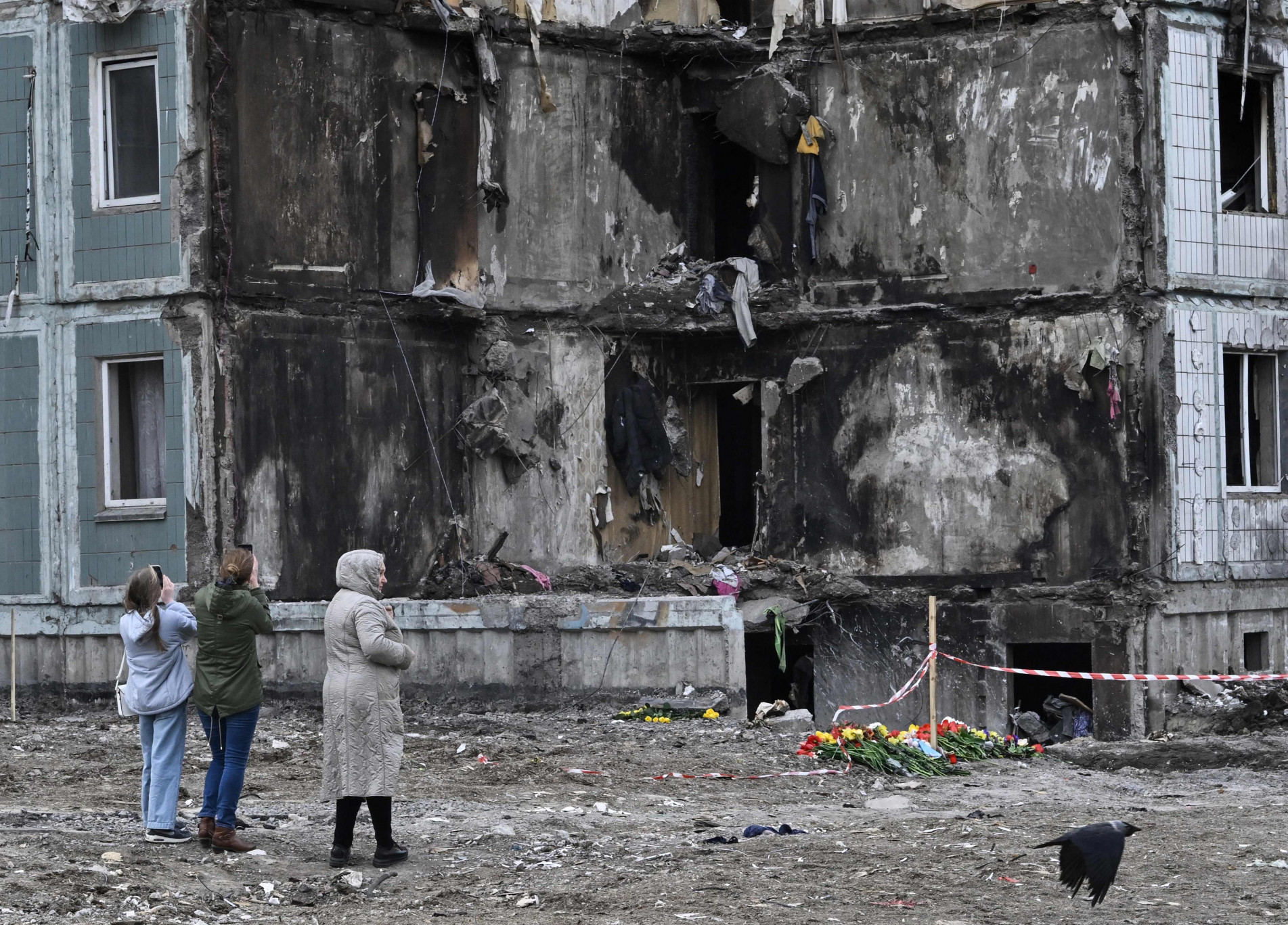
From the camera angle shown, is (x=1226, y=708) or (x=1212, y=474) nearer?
(x=1226, y=708)

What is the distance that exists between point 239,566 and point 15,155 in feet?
33.2

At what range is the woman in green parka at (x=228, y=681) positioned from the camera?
1011 centimetres

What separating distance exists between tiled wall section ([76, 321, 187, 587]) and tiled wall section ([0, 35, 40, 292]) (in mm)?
1088

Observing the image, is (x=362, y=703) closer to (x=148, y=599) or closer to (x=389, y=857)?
(x=389, y=857)

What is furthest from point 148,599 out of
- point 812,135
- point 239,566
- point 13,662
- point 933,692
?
point 812,135

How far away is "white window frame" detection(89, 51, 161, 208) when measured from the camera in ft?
59.9

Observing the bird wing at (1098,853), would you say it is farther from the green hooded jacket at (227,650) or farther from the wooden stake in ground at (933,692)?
the wooden stake in ground at (933,692)

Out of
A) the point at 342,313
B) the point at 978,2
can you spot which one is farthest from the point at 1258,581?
the point at 342,313

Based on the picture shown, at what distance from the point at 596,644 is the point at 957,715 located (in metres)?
4.17

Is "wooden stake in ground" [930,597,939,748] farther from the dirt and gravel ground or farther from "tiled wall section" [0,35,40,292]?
"tiled wall section" [0,35,40,292]

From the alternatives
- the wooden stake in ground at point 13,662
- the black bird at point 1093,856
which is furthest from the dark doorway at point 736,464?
the black bird at point 1093,856

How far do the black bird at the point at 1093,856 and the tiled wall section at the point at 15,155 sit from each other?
13757 millimetres

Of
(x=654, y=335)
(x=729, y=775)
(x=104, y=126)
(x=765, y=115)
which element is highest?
(x=765, y=115)

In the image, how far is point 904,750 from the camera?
14.9m
